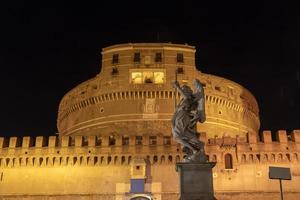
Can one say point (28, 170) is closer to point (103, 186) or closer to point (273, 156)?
point (103, 186)

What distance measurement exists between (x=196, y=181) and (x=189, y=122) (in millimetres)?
1258

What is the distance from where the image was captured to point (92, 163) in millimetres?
27484

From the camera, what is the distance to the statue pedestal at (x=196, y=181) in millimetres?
8734

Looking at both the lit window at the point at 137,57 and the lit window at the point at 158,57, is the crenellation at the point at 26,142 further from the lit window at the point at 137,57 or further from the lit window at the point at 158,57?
the lit window at the point at 158,57

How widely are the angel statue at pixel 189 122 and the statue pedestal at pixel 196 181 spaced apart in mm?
249

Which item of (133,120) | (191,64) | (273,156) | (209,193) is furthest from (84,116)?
(209,193)

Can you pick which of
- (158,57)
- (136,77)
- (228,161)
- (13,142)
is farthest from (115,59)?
(228,161)

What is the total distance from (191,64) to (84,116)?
30.2ft

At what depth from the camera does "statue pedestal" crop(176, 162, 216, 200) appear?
8.73 meters

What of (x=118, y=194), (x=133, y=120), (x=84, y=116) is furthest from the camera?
(x=84, y=116)

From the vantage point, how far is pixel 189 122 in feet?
30.7

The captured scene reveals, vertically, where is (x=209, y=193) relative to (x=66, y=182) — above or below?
below

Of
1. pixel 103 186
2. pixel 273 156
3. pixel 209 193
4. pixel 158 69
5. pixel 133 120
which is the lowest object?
pixel 209 193

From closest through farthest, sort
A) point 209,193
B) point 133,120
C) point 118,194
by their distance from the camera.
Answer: point 209,193, point 118,194, point 133,120
